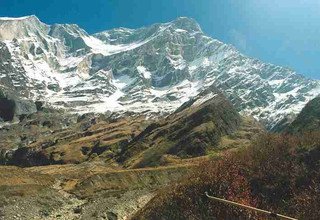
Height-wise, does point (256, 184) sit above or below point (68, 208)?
below

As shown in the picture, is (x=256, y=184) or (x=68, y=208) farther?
(x=68, y=208)

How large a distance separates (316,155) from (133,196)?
52.2 meters

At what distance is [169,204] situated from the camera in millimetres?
59844

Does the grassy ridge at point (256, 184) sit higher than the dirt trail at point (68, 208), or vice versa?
the dirt trail at point (68, 208)

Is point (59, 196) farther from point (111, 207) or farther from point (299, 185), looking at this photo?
point (299, 185)

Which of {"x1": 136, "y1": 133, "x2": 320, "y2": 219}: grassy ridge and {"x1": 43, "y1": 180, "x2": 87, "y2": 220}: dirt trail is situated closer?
{"x1": 136, "y1": 133, "x2": 320, "y2": 219}: grassy ridge

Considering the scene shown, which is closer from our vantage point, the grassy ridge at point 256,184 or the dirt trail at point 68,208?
the grassy ridge at point 256,184

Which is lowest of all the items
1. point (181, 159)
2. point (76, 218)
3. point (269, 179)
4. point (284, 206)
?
point (284, 206)

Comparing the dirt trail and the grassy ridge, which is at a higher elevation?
the dirt trail

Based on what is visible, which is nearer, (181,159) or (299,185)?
(299,185)

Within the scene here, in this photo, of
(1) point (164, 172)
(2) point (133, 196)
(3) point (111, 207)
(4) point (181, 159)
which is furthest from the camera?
(4) point (181, 159)

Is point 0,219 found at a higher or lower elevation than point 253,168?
higher

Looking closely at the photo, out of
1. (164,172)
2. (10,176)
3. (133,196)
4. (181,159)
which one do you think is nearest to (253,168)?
(133,196)

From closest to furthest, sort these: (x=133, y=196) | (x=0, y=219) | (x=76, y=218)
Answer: (x=0, y=219) < (x=76, y=218) < (x=133, y=196)
